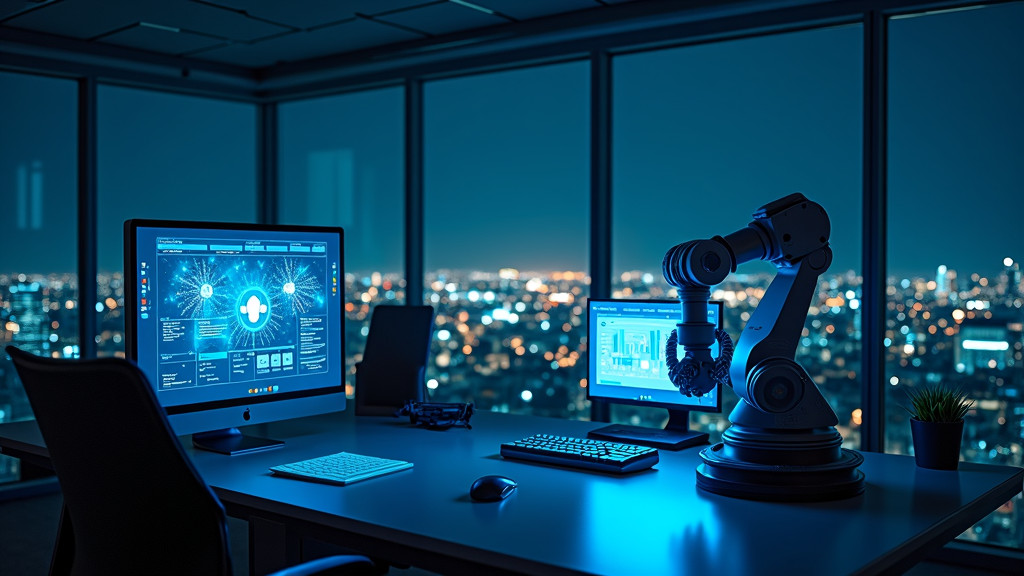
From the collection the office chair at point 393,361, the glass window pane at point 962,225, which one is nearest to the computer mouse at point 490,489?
the office chair at point 393,361

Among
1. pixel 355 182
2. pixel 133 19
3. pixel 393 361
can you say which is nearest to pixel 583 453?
pixel 393 361

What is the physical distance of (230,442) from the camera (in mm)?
2561

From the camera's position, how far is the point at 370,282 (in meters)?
5.87

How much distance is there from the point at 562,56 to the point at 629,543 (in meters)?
3.67

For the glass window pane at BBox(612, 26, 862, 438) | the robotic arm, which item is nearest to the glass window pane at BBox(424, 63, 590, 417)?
the glass window pane at BBox(612, 26, 862, 438)

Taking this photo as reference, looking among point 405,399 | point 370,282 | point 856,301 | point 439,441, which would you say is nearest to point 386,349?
point 405,399

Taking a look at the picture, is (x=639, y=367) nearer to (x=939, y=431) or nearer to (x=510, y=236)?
(x=939, y=431)

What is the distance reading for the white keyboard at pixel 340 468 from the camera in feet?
6.90

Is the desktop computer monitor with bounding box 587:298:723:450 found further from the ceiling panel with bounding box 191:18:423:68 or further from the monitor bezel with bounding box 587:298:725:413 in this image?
the ceiling panel with bounding box 191:18:423:68

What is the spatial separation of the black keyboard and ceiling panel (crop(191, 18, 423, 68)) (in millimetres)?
3156

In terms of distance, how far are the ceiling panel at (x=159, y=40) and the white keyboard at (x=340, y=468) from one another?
11.9ft

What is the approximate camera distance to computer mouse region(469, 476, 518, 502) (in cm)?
191

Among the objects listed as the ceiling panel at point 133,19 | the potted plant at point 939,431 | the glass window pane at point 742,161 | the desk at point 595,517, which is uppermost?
the ceiling panel at point 133,19

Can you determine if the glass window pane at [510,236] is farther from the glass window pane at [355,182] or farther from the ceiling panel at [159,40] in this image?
the ceiling panel at [159,40]
